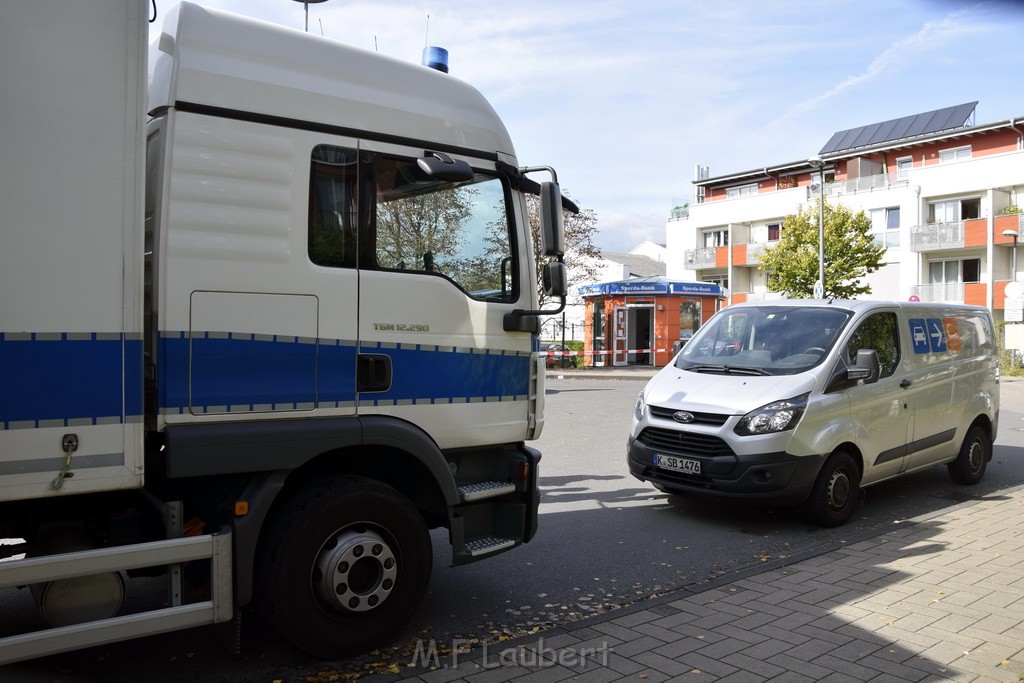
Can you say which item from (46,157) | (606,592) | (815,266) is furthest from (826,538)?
(815,266)

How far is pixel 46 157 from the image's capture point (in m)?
3.36

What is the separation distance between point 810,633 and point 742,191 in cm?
5419

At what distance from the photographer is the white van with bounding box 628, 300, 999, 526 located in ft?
22.6

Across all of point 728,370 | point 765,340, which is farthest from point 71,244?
point 765,340

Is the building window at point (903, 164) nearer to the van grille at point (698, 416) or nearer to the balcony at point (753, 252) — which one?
the balcony at point (753, 252)

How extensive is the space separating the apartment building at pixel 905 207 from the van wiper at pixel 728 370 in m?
30.2

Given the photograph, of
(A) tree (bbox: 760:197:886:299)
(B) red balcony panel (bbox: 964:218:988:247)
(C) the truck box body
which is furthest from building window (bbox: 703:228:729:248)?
(C) the truck box body

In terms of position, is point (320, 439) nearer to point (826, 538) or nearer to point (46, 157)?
point (46, 157)

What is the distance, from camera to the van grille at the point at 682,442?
7.00 meters

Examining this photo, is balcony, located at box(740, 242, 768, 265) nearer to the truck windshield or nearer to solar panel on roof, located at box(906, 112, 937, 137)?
solar panel on roof, located at box(906, 112, 937, 137)

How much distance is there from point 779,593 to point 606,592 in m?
1.09

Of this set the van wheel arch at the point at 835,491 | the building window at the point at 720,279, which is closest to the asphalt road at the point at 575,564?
the van wheel arch at the point at 835,491

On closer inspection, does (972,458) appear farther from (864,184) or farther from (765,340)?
(864,184)

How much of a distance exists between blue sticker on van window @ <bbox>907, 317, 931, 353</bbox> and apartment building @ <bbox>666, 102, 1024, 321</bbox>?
95.1 feet
